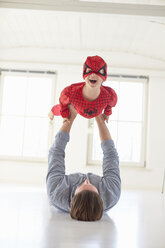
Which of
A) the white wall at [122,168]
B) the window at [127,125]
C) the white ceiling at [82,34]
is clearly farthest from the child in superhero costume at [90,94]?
the window at [127,125]

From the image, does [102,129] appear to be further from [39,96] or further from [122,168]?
[39,96]

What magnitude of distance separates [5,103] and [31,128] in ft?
1.97

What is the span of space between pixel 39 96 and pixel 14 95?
1.32ft

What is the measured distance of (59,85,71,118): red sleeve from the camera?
195cm

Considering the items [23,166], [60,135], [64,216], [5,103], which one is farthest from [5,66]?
[64,216]

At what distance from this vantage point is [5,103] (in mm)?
4301

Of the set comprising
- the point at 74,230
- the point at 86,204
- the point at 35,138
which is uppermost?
the point at 35,138

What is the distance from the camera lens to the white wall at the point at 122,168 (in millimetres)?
4027

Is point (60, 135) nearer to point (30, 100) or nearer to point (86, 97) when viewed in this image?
point (86, 97)

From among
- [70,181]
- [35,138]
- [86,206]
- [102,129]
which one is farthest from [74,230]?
[35,138]

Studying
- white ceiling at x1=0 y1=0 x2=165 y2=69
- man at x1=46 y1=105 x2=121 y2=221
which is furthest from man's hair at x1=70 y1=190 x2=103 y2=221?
white ceiling at x1=0 y1=0 x2=165 y2=69

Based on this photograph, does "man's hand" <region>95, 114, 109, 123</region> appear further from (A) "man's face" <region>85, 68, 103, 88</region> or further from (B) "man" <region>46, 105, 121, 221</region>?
(A) "man's face" <region>85, 68, 103, 88</region>

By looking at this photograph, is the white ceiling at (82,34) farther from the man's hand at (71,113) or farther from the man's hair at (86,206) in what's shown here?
the man's hair at (86,206)

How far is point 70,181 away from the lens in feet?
5.30
